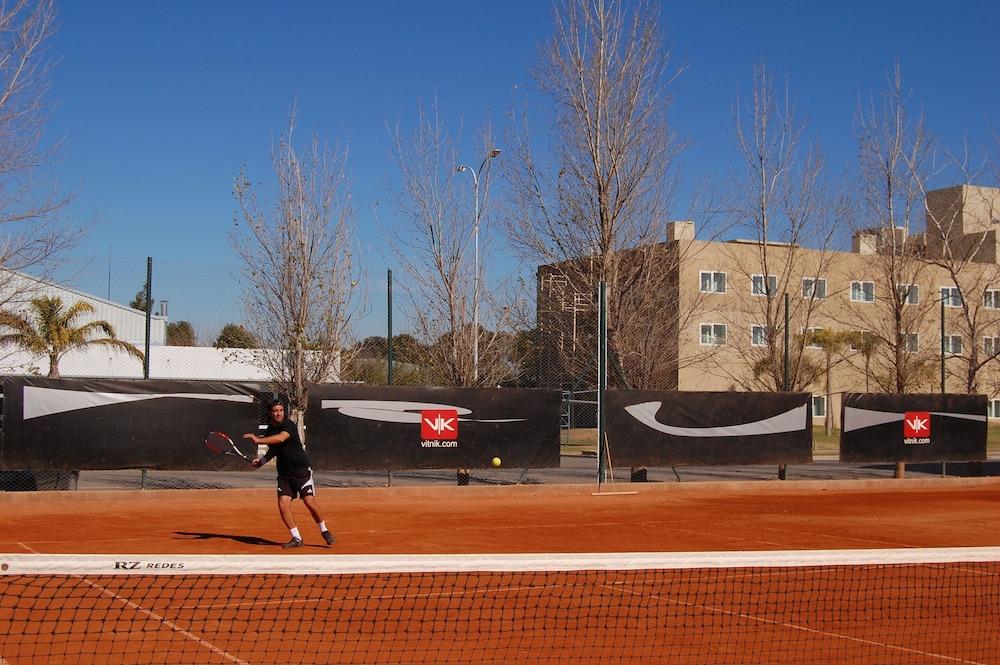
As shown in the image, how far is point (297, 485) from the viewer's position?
10820 mm

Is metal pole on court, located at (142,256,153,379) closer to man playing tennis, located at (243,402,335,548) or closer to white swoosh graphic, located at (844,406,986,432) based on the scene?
man playing tennis, located at (243,402,335,548)

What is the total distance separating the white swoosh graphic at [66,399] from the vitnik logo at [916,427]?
14.0m

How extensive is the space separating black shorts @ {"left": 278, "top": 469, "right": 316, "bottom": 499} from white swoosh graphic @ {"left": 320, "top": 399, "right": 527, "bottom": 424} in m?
5.39

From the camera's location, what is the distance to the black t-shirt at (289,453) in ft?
35.4

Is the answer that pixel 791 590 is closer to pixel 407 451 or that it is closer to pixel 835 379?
pixel 407 451

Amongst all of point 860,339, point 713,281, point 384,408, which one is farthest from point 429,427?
point 860,339

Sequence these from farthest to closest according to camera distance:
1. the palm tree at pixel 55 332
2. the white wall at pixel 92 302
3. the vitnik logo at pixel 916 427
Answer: the palm tree at pixel 55 332
the vitnik logo at pixel 916 427
the white wall at pixel 92 302

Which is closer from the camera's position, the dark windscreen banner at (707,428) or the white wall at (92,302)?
the white wall at (92,302)

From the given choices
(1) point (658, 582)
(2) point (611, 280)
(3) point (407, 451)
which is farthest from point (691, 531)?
(2) point (611, 280)

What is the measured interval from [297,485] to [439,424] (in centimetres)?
616

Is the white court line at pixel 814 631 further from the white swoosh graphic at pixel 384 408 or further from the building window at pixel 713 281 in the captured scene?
the building window at pixel 713 281

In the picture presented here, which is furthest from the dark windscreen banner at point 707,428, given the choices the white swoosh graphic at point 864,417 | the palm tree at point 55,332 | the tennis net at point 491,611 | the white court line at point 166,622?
the palm tree at point 55,332

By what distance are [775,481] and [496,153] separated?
10418 mm

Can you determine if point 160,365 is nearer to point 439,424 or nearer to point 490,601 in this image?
point 439,424
